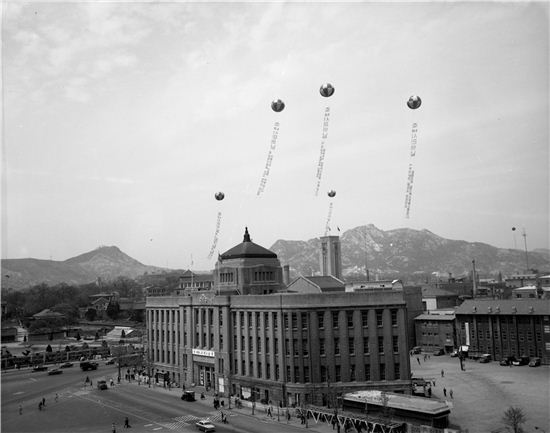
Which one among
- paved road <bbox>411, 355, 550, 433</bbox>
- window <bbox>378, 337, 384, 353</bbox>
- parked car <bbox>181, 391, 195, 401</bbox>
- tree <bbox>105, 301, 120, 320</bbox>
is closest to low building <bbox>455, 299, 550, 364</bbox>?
paved road <bbox>411, 355, 550, 433</bbox>

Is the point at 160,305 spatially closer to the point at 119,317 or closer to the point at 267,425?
the point at 267,425

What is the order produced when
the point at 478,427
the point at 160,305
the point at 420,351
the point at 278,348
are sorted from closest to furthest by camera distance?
1. the point at 478,427
2. the point at 278,348
3. the point at 160,305
4. the point at 420,351

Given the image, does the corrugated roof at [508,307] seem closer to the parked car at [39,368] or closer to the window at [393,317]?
the window at [393,317]

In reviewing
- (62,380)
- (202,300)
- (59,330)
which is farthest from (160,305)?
(59,330)

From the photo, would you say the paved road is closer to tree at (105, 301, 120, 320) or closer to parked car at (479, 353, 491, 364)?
parked car at (479, 353, 491, 364)


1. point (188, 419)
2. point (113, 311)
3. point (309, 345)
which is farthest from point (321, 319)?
point (113, 311)

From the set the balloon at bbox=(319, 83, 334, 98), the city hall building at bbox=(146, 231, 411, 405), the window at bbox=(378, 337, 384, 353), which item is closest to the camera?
the balloon at bbox=(319, 83, 334, 98)

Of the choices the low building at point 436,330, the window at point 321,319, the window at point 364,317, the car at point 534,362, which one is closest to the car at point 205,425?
the window at point 321,319

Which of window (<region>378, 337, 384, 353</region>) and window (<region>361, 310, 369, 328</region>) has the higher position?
window (<region>361, 310, 369, 328</region>)
